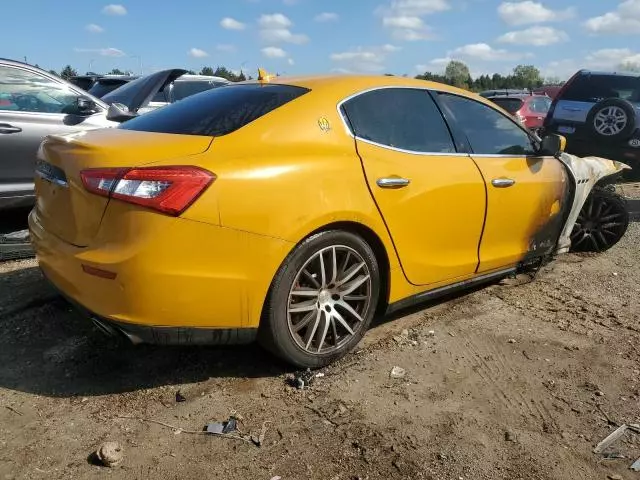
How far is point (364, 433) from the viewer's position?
8.30 feet

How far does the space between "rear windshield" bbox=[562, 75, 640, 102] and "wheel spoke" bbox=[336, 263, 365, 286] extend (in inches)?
299

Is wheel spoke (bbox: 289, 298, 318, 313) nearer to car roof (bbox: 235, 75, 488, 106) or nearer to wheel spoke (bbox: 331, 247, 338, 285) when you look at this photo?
wheel spoke (bbox: 331, 247, 338, 285)

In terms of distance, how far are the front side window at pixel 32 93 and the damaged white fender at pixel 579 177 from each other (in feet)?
15.0

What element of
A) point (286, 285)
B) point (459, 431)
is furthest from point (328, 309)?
point (459, 431)

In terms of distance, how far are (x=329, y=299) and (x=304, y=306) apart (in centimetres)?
18

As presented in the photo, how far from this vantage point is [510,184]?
3.81m

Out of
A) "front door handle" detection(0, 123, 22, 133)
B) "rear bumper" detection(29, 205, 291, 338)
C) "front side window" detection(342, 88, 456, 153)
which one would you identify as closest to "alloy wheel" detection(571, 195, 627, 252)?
"front side window" detection(342, 88, 456, 153)

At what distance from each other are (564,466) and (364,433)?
0.84 metres

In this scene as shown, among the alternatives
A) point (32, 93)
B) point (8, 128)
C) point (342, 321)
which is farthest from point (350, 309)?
point (32, 93)

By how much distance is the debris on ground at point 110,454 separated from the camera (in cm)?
228

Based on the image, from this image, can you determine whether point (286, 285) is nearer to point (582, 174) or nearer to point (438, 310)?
point (438, 310)

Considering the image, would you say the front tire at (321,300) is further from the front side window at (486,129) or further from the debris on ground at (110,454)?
the front side window at (486,129)

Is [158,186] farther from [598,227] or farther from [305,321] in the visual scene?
[598,227]

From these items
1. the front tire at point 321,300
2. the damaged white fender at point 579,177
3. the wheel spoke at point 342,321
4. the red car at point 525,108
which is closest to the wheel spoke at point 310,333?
the front tire at point 321,300
